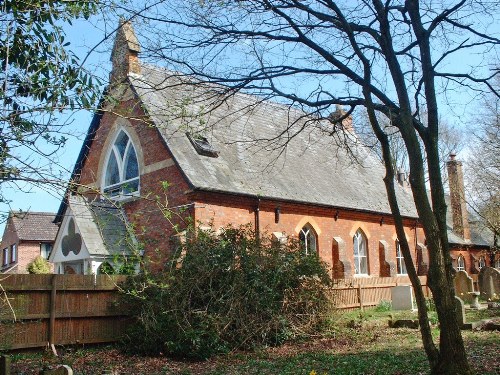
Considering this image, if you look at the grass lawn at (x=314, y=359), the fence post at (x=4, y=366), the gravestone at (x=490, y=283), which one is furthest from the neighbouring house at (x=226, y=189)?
the fence post at (x=4, y=366)

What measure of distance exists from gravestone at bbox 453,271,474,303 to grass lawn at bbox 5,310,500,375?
27.4 ft

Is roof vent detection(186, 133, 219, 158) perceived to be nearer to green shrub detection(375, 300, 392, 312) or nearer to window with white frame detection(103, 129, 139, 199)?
window with white frame detection(103, 129, 139, 199)

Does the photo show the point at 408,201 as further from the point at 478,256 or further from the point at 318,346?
the point at 318,346

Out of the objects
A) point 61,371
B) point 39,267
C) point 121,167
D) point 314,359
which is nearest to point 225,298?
point 314,359

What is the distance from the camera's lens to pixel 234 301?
1330 cm

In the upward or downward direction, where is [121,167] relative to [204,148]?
downward

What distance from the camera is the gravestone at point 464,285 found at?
22.2 meters

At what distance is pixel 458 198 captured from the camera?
38625mm

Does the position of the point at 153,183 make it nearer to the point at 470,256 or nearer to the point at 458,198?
the point at 458,198

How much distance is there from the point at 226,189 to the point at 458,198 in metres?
24.4

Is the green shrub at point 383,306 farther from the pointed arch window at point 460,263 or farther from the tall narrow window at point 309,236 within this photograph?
the pointed arch window at point 460,263

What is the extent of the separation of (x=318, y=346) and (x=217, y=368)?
3.29m

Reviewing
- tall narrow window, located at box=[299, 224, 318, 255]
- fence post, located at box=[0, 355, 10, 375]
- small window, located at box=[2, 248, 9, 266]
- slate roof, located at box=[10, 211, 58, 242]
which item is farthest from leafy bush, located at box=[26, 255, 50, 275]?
fence post, located at box=[0, 355, 10, 375]

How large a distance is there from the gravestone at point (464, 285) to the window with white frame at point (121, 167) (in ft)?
44.7
